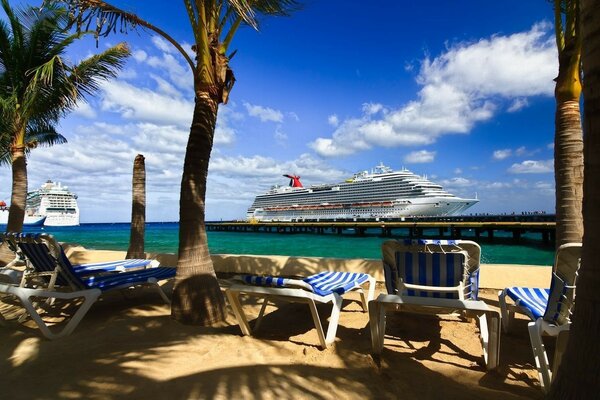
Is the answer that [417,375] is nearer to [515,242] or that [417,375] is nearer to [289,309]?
[289,309]

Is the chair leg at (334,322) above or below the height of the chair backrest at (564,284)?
below

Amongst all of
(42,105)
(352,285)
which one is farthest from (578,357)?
(42,105)

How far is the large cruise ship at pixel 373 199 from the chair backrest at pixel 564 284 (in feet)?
137

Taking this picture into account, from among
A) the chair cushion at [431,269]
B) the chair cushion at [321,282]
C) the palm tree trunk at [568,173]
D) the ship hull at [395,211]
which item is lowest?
the chair cushion at [321,282]

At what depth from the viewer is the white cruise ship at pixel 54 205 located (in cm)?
5994

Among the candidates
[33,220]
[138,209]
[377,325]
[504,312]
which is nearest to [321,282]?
[377,325]

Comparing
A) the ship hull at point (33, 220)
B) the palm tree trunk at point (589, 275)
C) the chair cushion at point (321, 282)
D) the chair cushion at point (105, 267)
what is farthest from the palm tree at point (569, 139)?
the ship hull at point (33, 220)

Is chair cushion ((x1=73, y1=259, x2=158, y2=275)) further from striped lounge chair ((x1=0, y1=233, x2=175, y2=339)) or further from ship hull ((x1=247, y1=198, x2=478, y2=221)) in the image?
ship hull ((x1=247, y1=198, x2=478, y2=221))

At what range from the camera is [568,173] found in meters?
3.17

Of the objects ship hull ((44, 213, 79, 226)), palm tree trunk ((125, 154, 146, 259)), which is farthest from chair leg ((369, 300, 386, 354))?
ship hull ((44, 213, 79, 226))

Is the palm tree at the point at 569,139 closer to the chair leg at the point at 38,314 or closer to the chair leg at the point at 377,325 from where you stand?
the chair leg at the point at 377,325

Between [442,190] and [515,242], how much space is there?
68.7 feet

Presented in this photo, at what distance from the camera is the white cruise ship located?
59.9 meters

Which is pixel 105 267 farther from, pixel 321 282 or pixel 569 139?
pixel 569 139
